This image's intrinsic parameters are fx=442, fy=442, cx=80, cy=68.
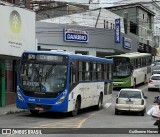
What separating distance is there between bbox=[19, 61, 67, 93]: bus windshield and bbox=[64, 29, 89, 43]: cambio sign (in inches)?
1122

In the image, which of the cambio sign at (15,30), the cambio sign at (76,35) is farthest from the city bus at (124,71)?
the cambio sign at (15,30)

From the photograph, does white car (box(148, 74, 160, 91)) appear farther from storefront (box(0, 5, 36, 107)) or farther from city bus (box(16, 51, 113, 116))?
city bus (box(16, 51, 113, 116))

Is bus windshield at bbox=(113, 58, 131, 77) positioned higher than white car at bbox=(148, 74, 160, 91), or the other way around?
bus windshield at bbox=(113, 58, 131, 77)

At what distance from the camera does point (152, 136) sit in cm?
1415

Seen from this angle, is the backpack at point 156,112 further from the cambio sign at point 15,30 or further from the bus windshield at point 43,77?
the cambio sign at point 15,30

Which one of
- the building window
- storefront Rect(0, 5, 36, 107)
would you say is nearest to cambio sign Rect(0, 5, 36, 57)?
storefront Rect(0, 5, 36, 107)

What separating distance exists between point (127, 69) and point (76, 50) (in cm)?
1249

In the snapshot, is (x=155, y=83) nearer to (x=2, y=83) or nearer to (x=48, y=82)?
(x=2, y=83)

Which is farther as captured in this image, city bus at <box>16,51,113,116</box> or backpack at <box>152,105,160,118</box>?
city bus at <box>16,51,113,116</box>

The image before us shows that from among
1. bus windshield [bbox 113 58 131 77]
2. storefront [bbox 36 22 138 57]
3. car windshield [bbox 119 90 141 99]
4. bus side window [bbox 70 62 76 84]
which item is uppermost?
storefront [bbox 36 22 138 57]

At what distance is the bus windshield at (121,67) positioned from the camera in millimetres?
41000

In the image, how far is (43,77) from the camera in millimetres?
21297

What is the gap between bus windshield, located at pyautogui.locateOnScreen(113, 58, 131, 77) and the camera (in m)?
41.0

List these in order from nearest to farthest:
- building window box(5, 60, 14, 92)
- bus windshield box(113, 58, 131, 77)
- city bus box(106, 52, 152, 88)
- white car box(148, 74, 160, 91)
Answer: building window box(5, 60, 14, 92), city bus box(106, 52, 152, 88), bus windshield box(113, 58, 131, 77), white car box(148, 74, 160, 91)
